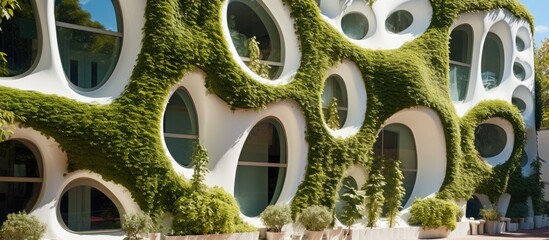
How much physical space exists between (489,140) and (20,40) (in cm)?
1984

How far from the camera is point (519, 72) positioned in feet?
98.1

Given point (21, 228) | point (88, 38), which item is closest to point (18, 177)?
point (21, 228)

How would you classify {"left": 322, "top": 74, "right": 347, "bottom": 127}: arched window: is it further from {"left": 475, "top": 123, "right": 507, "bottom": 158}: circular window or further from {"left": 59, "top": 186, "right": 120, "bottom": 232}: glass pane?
{"left": 59, "top": 186, "right": 120, "bottom": 232}: glass pane

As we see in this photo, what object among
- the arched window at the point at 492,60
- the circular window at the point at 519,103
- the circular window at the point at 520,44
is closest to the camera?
the arched window at the point at 492,60

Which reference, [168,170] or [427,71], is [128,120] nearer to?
[168,170]

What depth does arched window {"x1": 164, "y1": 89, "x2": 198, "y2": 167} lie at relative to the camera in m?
18.4

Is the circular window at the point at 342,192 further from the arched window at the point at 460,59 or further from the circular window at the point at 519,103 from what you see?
the circular window at the point at 519,103

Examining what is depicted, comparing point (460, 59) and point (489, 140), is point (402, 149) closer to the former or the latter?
point (460, 59)

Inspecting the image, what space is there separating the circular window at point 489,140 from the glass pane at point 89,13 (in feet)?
54.8

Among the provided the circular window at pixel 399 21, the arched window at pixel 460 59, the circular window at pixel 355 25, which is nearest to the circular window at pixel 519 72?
the arched window at pixel 460 59

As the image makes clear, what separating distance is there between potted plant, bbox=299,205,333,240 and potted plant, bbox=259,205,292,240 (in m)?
0.57

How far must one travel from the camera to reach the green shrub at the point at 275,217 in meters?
18.5

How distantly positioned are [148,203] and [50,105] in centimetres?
344

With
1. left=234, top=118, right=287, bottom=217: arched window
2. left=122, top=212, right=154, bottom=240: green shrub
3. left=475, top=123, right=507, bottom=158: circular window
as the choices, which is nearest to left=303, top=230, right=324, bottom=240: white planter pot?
left=234, top=118, right=287, bottom=217: arched window
